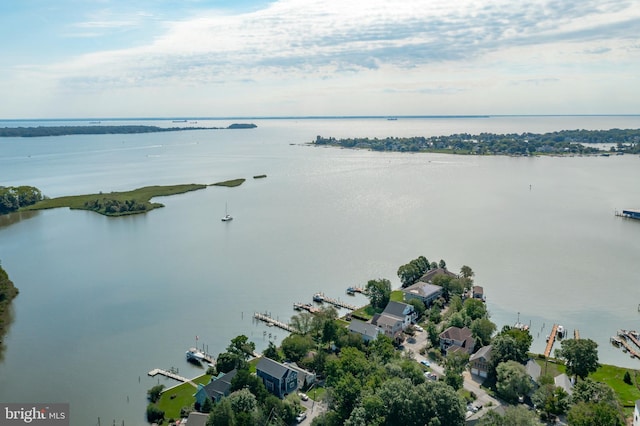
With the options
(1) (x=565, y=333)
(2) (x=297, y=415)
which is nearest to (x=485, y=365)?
(1) (x=565, y=333)

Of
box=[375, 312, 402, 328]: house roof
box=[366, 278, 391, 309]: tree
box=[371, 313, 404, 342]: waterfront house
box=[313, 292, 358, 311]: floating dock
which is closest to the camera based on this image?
box=[371, 313, 404, 342]: waterfront house

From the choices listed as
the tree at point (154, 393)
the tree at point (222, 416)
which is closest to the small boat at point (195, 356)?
the tree at point (154, 393)

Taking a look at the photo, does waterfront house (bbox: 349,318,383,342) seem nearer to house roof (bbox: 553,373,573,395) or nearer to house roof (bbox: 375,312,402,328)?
house roof (bbox: 375,312,402,328)

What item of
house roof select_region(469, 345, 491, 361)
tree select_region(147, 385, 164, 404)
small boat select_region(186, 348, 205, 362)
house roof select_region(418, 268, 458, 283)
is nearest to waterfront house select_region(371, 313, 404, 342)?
house roof select_region(469, 345, 491, 361)

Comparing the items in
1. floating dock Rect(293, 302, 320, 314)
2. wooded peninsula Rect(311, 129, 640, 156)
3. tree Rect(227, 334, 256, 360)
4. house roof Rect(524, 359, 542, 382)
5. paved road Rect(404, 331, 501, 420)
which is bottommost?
paved road Rect(404, 331, 501, 420)

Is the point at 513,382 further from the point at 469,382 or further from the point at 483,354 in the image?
the point at 483,354

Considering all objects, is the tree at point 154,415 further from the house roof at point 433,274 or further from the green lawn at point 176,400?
the house roof at point 433,274
